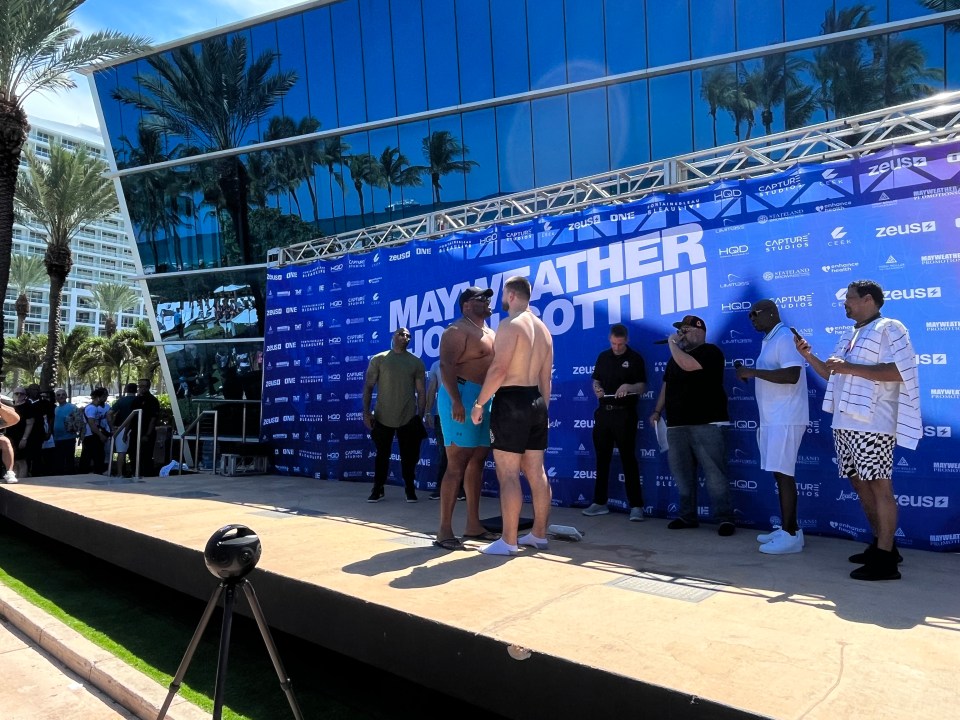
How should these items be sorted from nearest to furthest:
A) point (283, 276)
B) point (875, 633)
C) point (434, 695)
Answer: point (875, 633)
point (434, 695)
point (283, 276)

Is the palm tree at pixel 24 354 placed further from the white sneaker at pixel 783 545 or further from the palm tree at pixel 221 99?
the white sneaker at pixel 783 545

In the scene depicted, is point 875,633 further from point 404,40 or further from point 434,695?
point 404,40

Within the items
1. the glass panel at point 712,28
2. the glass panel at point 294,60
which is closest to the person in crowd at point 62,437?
the glass panel at point 294,60

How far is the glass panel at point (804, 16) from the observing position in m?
11.7

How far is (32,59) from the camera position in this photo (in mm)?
13555

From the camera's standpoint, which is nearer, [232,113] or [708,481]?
[708,481]

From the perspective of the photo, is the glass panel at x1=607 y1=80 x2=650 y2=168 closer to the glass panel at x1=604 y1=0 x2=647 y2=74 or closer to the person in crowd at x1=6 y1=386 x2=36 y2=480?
the glass panel at x1=604 y1=0 x2=647 y2=74

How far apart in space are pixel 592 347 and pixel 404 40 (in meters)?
11.6

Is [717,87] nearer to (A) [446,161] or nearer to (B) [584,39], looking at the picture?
(B) [584,39]

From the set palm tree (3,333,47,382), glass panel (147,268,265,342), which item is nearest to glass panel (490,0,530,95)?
glass panel (147,268,265,342)

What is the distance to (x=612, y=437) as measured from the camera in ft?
18.5

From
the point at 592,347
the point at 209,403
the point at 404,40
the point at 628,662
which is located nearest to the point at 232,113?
the point at 404,40

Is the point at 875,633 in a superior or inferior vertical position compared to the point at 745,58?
inferior

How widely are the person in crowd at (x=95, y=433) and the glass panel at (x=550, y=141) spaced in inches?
361
